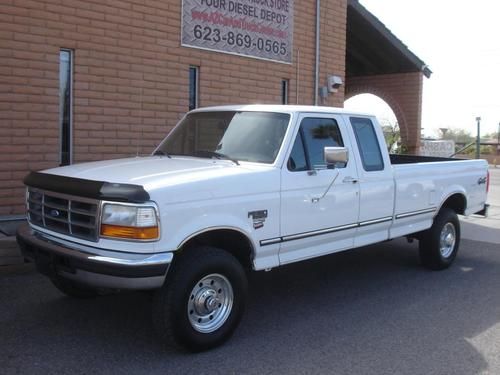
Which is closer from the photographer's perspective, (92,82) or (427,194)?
(427,194)

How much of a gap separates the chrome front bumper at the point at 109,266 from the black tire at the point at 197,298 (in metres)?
0.19

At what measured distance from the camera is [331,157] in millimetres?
5160

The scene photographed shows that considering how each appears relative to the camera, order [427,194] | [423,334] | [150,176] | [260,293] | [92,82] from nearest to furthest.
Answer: [150,176] < [423,334] < [260,293] < [427,194] < [92,82]

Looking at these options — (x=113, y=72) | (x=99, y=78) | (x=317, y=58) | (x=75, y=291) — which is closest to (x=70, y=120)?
(x=99, y=78)

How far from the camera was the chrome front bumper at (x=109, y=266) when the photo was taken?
406 centimetres

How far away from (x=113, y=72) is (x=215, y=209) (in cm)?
418

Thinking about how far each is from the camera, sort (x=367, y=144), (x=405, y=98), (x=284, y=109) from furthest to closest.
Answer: (x=405, y=98) → (x=367, y=144) → (x=284, y=109)

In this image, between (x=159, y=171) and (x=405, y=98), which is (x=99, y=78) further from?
(x=405, y=98)

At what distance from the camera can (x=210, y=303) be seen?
15.1 ft

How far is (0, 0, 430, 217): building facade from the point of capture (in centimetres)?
709

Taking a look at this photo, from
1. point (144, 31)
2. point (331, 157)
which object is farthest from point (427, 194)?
point (144, 31)

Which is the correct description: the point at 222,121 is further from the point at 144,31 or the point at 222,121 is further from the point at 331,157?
the point at 144,31

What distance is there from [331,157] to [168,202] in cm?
167

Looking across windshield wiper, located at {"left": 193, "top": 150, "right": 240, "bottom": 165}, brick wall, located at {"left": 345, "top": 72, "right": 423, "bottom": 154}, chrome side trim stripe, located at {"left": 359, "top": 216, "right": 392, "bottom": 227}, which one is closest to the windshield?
windshield wiper, located at {"left": 193, "top": 150, "right": 240, "bottom": 165}
